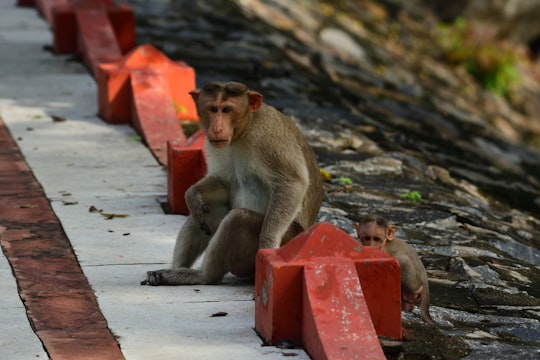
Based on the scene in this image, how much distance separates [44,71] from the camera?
1297cm

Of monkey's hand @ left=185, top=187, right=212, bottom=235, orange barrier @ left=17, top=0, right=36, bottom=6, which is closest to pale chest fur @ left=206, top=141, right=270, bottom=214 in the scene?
monkey's hand @ left=185, top=187, right=212, bottom=235

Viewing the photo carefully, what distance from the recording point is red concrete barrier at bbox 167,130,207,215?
28.4ft

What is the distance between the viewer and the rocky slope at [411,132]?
285 inches

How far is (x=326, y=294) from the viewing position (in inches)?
241

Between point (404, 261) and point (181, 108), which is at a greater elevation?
point (404, 261)

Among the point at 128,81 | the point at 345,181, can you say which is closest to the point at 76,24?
the point at 128,81

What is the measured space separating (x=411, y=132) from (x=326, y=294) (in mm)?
7088

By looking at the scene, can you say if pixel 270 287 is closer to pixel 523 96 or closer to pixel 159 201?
pixel 159 201

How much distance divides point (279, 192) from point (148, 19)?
8926 mm

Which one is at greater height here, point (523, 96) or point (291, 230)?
point (291, 230)

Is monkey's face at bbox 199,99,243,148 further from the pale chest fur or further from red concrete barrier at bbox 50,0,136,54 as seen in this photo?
red concrete barrier at bbox 50,0,136,54

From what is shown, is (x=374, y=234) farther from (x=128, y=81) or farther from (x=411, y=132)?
(x=411, y=132)

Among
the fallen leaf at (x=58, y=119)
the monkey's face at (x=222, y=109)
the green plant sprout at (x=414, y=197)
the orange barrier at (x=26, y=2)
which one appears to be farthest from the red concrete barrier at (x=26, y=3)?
the monkey's face at (x=222, y=109)

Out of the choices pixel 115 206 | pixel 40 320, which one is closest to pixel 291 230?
pixel 40 320
